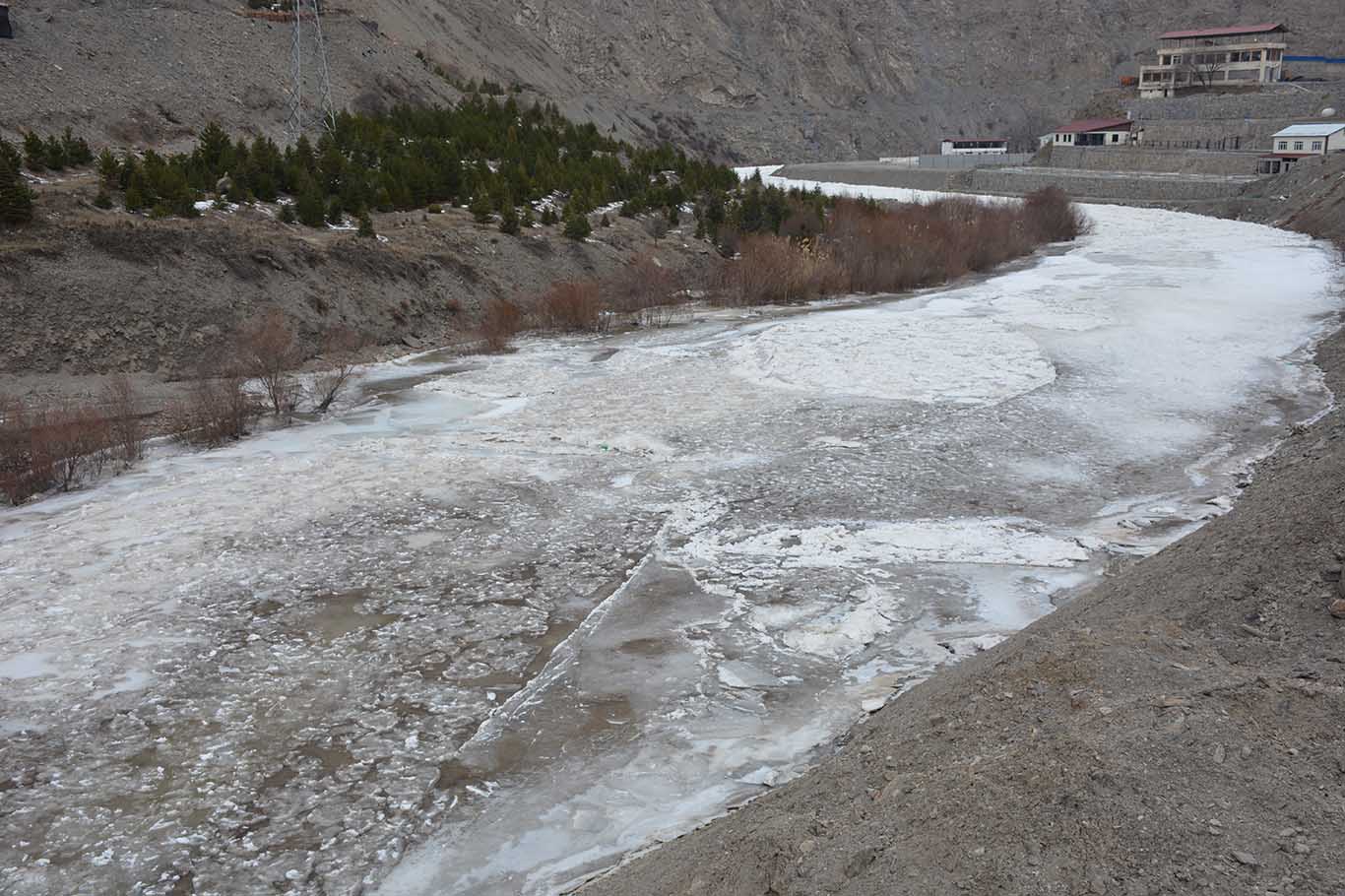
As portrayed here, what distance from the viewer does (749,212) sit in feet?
88.4

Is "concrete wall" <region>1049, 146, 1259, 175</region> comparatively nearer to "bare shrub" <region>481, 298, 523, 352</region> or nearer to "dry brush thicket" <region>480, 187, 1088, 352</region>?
"dry brush thicket" <region>480, 187, 1088, 352</region>

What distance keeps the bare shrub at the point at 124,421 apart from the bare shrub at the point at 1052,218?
27.4m

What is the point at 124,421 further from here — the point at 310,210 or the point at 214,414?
the point at 310,210

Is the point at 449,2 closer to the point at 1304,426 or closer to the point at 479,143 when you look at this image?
the point at 479,143

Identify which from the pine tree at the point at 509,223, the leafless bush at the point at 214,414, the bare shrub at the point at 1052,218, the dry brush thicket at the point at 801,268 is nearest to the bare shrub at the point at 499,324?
the dry brush thicket at the point at 801,268

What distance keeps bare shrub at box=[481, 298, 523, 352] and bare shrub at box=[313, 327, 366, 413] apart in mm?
2011

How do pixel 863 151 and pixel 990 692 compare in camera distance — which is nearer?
pixel 990 692

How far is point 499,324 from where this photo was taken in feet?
58.3

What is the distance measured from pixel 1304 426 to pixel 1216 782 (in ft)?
30.3

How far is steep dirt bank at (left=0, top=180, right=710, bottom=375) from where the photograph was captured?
46.1 ft

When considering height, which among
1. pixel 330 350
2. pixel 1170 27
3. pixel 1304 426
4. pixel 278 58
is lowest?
pixel 1304 426

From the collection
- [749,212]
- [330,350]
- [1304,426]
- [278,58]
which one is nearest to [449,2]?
[278,58]

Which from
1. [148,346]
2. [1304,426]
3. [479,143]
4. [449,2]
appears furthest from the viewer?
[449,2]

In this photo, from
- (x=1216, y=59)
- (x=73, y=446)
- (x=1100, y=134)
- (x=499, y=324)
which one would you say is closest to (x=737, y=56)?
(x=1100, y=134)
